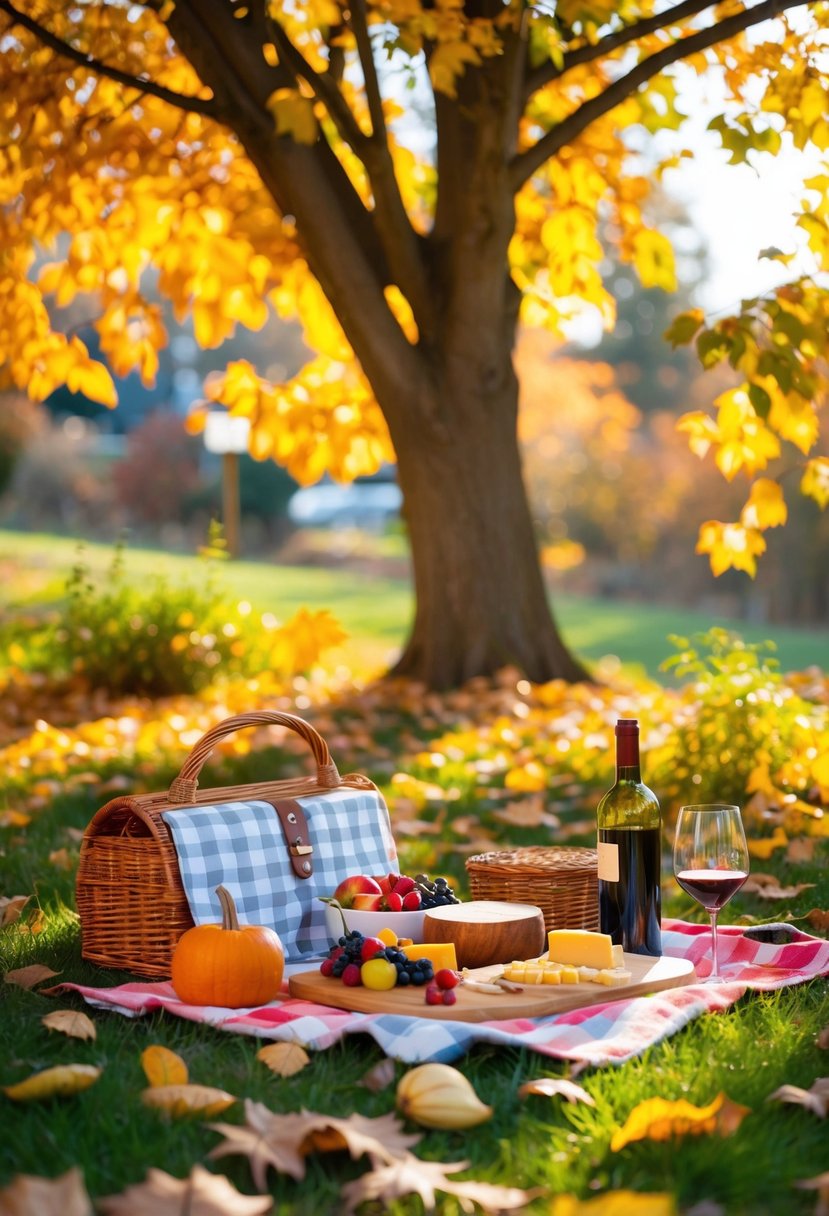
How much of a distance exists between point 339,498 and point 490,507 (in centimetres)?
2168

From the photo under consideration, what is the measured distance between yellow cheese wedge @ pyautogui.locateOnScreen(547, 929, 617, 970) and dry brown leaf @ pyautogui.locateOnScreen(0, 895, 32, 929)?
4.62 ft

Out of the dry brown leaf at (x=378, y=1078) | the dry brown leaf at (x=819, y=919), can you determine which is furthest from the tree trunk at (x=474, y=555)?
the dry brown leaf at (x=378, y=1078)

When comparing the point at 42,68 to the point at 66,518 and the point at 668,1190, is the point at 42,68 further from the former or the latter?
the point at 66,518

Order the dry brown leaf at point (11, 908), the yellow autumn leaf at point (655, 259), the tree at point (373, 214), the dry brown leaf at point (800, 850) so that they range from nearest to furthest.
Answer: the dry brown leaf at point (11, 908) → the dry brown leaf at point (800, 850) → the tree at point (373, 214) → the yellow autumn leaf at point (655, 259)

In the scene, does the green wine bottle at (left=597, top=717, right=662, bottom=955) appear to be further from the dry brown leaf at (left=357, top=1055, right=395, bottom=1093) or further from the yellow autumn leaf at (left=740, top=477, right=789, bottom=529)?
the yellow autumn leaf at (left=740, top=477, right=789, bottom=529)

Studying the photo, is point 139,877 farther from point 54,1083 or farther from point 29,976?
point 54,1083

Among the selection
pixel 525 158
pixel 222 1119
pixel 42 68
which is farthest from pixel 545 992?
pixel 42 68

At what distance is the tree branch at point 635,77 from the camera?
5.16 meters

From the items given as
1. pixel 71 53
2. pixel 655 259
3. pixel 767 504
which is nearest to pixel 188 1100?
pixel 767 504

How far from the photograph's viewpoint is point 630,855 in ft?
9.77

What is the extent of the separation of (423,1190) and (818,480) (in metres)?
3.61

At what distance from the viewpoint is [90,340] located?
90.5ft

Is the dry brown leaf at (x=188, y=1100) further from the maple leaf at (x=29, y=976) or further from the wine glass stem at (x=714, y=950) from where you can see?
the wine glass stem at (x=714, y=950)

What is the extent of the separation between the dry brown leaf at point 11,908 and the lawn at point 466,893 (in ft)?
0.13
